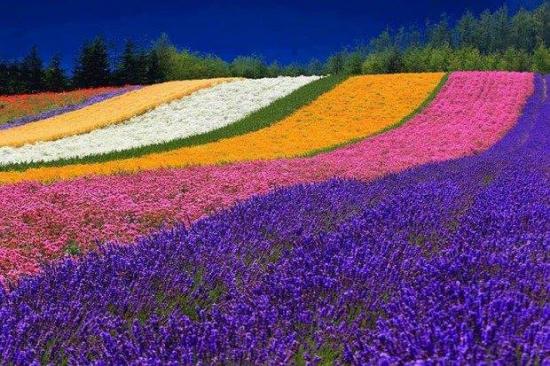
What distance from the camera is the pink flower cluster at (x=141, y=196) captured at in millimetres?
7383

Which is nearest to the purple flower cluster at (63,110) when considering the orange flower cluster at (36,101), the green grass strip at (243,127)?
the orange flower cluster at (36,101)

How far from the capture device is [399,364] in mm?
2719

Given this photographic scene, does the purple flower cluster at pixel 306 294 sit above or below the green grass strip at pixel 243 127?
→ below

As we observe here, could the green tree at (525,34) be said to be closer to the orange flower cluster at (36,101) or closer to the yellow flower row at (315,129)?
the yellow flower row at (315,129)

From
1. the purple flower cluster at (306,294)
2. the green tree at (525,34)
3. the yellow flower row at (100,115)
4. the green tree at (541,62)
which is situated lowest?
the purple flower cluster at (306,294)

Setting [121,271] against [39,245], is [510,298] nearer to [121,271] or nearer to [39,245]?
[121,271]

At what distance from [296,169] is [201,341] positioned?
9704 millimetres

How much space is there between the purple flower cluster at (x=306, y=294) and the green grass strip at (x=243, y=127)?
11.4 metres

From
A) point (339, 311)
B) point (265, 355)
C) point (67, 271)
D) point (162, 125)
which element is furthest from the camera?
point (162, 125)

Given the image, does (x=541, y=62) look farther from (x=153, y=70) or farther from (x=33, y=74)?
(x=33, y=74)

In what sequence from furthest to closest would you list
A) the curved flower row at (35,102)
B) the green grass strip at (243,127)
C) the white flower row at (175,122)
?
the curved flower row at (35,102), the white flower row at (175,122), the green grass strip at (243,127)

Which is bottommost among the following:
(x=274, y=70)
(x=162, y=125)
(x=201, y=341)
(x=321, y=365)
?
(x=321, y=365)

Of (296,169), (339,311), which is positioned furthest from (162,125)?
→ (339,311)

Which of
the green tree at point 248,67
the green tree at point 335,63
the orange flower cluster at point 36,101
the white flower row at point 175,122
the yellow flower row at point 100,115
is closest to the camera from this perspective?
the white flower row at point 175,122
